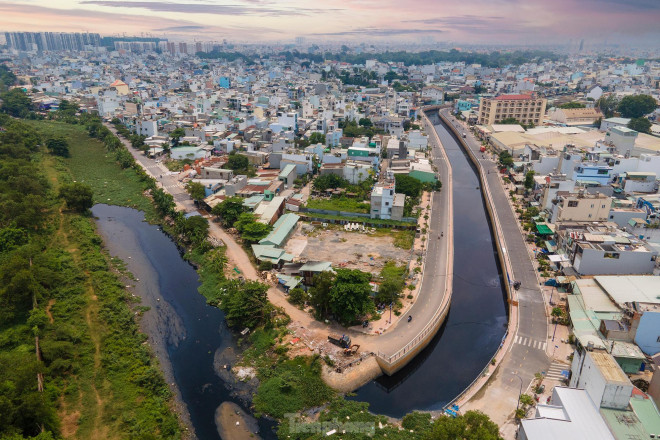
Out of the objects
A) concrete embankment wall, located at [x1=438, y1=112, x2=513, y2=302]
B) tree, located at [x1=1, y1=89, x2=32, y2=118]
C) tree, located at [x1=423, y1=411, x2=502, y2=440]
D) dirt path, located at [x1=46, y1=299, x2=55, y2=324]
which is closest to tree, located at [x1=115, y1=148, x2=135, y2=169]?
dirt path, located at [x1=46, y1=299, x2=55, y2=324]

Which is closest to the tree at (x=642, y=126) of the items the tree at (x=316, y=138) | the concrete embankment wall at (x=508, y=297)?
the concrete embankment wall at (x=508, y=297)

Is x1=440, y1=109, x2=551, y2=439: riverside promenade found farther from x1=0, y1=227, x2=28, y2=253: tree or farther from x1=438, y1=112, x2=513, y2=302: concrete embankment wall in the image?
x1=0, y1=227, x2=28, y2=253: tree

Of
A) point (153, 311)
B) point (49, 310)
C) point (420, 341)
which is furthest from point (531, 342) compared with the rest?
point (49, 310)

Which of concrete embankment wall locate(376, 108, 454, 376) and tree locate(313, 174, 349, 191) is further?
tree locate(313, 174, 349, 191)

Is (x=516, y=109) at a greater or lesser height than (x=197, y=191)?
greater

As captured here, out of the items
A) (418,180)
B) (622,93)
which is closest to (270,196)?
(418,180)

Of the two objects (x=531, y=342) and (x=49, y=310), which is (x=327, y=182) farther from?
(x=49, y=310)

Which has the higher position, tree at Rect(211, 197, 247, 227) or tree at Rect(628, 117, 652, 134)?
tree at Rect(628, 117, 652, 134)
